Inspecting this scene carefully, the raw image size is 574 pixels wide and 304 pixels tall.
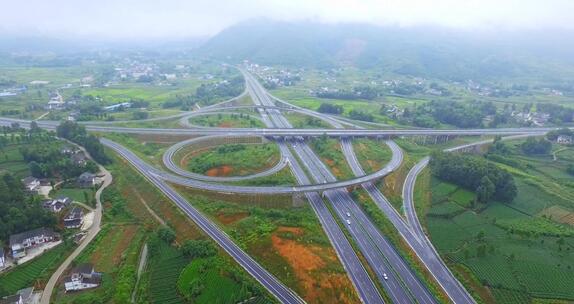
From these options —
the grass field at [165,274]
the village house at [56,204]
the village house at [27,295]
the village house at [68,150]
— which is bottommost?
the village house at [27,295]

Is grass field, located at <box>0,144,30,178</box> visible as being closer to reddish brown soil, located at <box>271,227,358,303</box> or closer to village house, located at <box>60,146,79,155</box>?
village house, located at <box>60,146,79,155</box>

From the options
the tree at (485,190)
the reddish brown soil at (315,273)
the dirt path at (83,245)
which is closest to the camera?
the reddish brown soil at (315,273)

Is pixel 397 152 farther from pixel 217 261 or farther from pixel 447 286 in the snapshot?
pixel 217 261

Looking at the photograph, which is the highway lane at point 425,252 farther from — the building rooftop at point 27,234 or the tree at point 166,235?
the building rooftop at point 27,234

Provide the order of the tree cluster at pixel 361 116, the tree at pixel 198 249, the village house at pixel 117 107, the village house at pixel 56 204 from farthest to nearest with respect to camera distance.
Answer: the village house at pixel 117 107, the tree cluster at pixel 361 116, the village house at pixel 56 204, the tree at pixel 198 249

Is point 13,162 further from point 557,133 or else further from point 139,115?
point 557,133

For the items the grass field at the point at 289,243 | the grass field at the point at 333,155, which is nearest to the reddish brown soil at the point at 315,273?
the grass field at the point at 289,243
